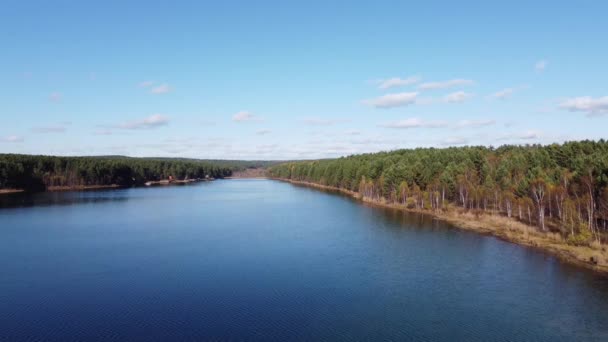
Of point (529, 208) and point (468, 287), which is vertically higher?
point (529, 208)

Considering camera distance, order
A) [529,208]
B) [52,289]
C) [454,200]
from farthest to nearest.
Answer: [454,200]
[529,208]
[52,289]

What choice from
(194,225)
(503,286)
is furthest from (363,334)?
(194,225)

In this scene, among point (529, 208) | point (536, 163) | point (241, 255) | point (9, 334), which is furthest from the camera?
point (536, 163)

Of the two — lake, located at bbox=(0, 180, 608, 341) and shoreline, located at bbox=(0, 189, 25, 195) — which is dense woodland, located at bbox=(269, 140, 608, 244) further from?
shoreline, located at bbox=(0, 189, 25, 195)

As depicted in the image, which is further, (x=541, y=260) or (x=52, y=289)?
(x=541, y=260)

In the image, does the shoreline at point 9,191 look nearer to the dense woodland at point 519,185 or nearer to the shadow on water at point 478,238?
the dense woodland at point 519,185

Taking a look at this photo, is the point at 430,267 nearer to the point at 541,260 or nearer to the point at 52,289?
the point at 541,260

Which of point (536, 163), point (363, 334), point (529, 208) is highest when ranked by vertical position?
point (536, 163)
